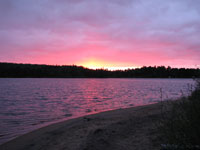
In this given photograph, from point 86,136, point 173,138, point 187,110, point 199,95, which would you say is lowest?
point 86,136

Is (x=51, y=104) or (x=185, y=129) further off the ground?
(x=185, y=129)

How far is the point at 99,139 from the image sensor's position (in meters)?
7.04

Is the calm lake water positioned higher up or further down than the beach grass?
further down

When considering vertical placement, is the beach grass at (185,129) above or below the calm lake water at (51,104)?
above

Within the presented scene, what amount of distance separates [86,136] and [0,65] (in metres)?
202

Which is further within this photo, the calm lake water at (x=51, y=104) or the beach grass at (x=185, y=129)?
the calm lake water at (x=51, y=104)

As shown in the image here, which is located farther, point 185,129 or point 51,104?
point 51,104

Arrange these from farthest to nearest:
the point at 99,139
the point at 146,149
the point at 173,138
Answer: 1. the point at 99,139
2. the point at 146,149
3. the point at 173,138

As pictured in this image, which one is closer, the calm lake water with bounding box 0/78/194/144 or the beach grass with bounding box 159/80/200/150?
the beach grass with bounding box 159/80/200/150

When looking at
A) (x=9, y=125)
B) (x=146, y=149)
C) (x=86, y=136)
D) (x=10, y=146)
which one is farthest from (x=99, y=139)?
(x=9, y=125)

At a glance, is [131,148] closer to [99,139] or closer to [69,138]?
[99,139]

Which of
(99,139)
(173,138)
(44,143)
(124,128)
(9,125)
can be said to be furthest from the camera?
(9,125)

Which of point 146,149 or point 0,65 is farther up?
point 0,65

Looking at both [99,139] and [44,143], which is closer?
[99,139]
